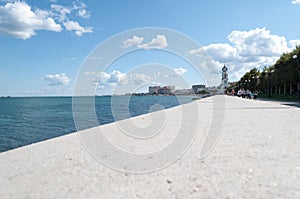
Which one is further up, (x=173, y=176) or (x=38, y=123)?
(x=173, y=176)

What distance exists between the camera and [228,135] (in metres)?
7.61

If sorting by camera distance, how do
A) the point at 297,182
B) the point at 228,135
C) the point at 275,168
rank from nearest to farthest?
1. the point at 297,182
2. the point at 275,168
3. the point at 228,135

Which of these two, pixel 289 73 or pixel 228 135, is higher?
pixel 289 73

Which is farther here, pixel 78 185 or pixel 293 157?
pixel 293 157

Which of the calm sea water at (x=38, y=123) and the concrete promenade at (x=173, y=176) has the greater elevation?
the concrete promenade at (x=173, y=176)

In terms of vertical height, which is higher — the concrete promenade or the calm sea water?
the concrete promenade

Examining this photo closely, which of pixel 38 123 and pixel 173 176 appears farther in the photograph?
pixel 38 123

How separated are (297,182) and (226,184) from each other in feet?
3.31

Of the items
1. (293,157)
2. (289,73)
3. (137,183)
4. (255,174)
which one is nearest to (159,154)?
(137,183)

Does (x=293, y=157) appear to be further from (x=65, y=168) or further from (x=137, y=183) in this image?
(x=65, y=168)

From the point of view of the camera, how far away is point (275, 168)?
415 centimetres

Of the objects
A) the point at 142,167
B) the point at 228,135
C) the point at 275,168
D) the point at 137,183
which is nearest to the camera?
the point at 137,183

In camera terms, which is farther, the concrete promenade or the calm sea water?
the calm sea water

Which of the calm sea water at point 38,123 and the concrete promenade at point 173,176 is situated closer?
the concrete promenade at point 173,176
